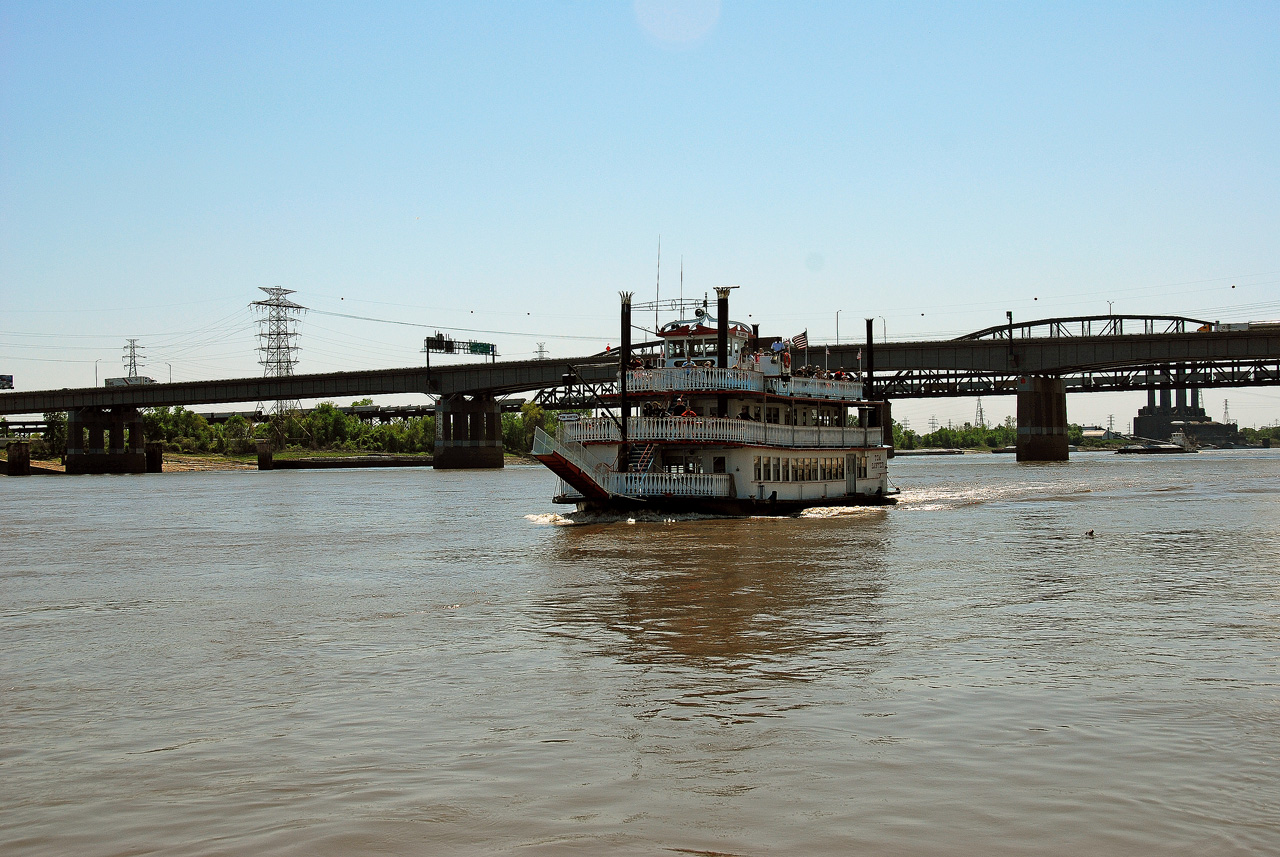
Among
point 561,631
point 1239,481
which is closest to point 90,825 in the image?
point 561,631

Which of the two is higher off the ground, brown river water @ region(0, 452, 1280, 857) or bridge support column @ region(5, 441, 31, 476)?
bridge support column @ region(5, 441, 31, 476)

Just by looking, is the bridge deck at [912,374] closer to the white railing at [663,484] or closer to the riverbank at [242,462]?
the riverbank at [242,462]

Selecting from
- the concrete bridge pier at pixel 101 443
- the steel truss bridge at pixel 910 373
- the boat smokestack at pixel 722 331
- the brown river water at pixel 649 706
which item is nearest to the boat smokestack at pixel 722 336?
the boat smokestack at pixel 722 331

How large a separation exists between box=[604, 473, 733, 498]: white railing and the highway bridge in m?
87.7

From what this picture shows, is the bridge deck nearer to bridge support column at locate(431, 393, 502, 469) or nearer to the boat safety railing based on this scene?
bridge support column at locate(431, 393, 502, 469)

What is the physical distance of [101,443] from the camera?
150 m

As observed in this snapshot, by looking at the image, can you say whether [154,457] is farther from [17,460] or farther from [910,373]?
[910,373]

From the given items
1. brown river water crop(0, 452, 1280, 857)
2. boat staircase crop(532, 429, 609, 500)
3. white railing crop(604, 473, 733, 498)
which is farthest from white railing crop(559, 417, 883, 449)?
brown river water crop(0, 452, 1280, 857)

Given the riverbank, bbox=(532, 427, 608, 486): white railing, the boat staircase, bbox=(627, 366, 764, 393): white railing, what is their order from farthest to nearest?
the riverbank, bbox=(627, 366, 764, 393): white railing, the boat staircase, bbox=(532, 427, 608, 486): white railing

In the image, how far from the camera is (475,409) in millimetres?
145750

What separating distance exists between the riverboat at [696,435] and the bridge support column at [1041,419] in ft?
325

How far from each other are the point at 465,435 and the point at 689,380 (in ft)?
348

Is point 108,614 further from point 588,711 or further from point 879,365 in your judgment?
point 879,365

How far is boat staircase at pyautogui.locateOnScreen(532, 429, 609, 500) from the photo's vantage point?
40.5m
